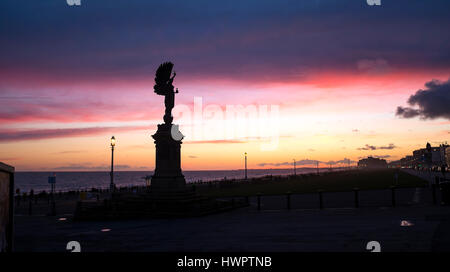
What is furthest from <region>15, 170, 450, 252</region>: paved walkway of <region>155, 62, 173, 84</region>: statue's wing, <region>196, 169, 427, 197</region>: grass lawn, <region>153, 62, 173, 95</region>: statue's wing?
<region>196, 169, 427, 197</region>: grass lawn

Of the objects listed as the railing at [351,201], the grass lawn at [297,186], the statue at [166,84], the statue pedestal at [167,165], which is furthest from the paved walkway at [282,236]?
the grass lawn at [297,186]

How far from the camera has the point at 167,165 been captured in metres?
24.9

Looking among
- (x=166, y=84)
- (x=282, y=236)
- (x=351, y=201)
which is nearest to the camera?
(x=282, y=236)

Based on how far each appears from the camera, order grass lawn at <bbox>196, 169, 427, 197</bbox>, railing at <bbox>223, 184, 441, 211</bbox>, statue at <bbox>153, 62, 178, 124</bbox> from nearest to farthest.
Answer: railing at <bbox>223, 184, 441, 211</bbox> → statue at <bbox>153, 62, 178, 124</bbox> → grass lawn at <bbox>196, 169, 427, 197</bbox>

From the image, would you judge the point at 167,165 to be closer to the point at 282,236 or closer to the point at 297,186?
the point at 282,236

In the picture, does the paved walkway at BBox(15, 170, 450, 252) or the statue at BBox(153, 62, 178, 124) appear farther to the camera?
the statue at BBox(153, 62, 178, 124)

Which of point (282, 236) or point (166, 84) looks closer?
point (282, 236)

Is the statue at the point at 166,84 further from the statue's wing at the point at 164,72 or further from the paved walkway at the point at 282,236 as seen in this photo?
the paved walkway at the point at 282,236

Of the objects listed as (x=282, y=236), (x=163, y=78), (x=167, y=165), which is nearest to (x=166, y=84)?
(x=163, y=78)

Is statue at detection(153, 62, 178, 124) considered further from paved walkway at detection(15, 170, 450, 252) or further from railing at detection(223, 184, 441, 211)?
paved walkway at detection(15, 170, 450, 252)

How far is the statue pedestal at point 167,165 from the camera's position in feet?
80.6

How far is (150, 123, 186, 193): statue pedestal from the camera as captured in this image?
2456 cm
